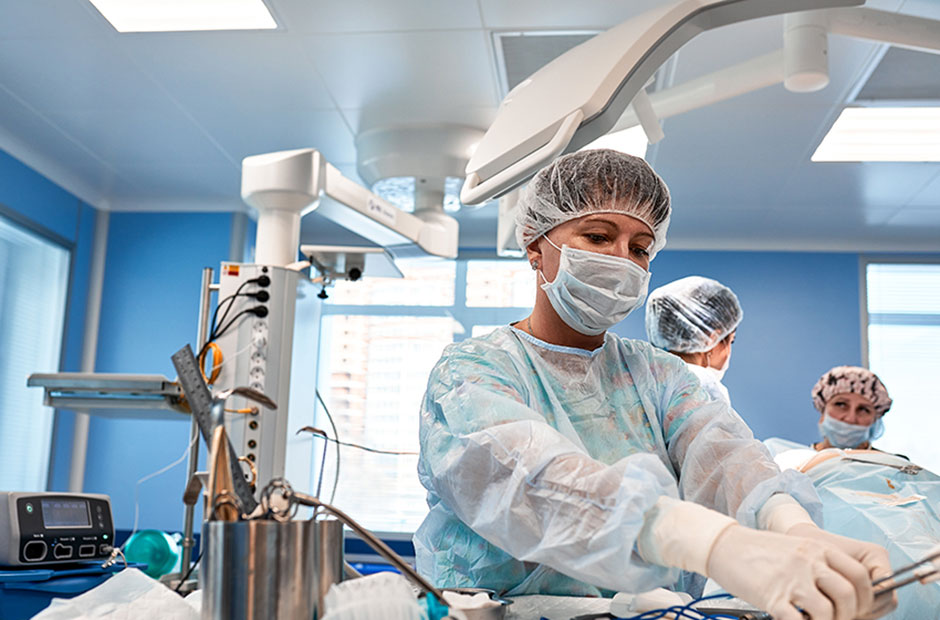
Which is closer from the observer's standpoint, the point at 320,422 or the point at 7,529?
the point at 7,529

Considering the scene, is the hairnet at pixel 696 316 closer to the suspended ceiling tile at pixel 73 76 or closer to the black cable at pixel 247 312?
the black cable at pixel 247 312

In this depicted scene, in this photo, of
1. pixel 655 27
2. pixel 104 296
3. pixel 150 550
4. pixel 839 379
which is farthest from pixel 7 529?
pixel 104 296

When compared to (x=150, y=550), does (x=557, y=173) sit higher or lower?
higher

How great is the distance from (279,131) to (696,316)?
203 centimetres

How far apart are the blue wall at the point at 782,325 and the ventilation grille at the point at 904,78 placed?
5.92 ft

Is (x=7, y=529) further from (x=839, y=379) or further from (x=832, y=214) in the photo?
(x=832, y=214)

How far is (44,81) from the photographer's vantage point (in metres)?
3.34

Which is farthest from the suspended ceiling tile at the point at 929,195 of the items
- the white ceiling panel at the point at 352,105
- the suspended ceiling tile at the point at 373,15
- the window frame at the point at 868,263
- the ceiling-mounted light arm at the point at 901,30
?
the ceiling-mounted light arm at the point at 901,30

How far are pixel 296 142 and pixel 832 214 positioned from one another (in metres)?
2.79

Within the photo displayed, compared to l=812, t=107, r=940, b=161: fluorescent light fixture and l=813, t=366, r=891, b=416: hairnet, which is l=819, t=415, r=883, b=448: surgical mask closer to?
l=813, t=366, r=891, b=416: hairnet

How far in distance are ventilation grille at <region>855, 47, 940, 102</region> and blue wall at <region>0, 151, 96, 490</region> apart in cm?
367

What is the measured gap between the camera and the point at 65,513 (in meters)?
1.95

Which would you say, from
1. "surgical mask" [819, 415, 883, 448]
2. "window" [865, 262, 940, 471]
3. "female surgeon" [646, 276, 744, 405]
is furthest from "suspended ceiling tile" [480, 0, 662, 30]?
"window" [865, 262, 940, 471]

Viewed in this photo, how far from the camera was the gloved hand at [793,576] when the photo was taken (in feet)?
2.48
